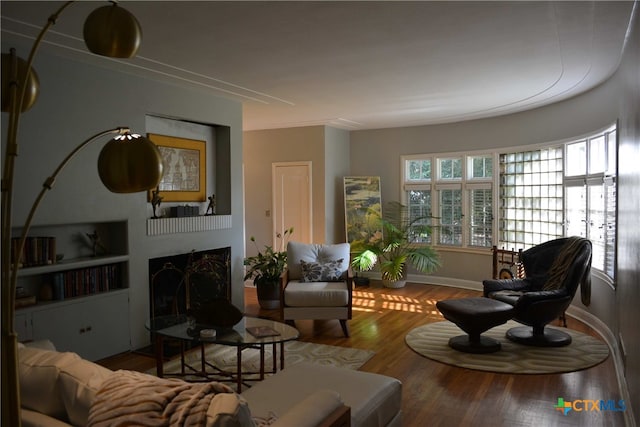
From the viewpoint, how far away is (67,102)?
13.0 feet

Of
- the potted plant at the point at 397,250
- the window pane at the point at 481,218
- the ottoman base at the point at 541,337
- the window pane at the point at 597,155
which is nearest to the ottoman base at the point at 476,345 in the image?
the ottoman base at the point at 541,337

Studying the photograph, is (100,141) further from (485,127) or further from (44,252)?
(485,127)

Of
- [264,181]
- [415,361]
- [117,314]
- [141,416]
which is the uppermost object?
[264,181]

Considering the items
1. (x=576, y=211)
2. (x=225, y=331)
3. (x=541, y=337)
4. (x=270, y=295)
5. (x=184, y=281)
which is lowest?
(x=541, y=337)

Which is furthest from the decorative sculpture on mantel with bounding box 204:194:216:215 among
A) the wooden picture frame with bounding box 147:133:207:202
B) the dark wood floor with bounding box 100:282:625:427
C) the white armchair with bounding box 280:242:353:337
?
the dark wood floor with bounding box 100:282:625:427

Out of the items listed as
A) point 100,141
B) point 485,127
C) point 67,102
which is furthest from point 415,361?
point 485,127

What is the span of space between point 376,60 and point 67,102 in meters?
2.54

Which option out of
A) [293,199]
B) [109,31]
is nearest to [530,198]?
[293,199]

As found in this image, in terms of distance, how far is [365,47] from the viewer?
3684 mm

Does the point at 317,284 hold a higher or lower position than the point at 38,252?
lower

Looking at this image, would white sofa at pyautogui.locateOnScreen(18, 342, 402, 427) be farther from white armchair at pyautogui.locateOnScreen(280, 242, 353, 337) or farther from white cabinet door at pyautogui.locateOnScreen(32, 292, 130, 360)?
white armchair at pyautogui.locateOnScreen(280, 242, 353, 337)

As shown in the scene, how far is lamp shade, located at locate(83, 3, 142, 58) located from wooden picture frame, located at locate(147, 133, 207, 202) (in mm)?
3852

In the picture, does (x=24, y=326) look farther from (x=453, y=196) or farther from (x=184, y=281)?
(x=453, y=196)

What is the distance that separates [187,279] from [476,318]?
2.80 m
